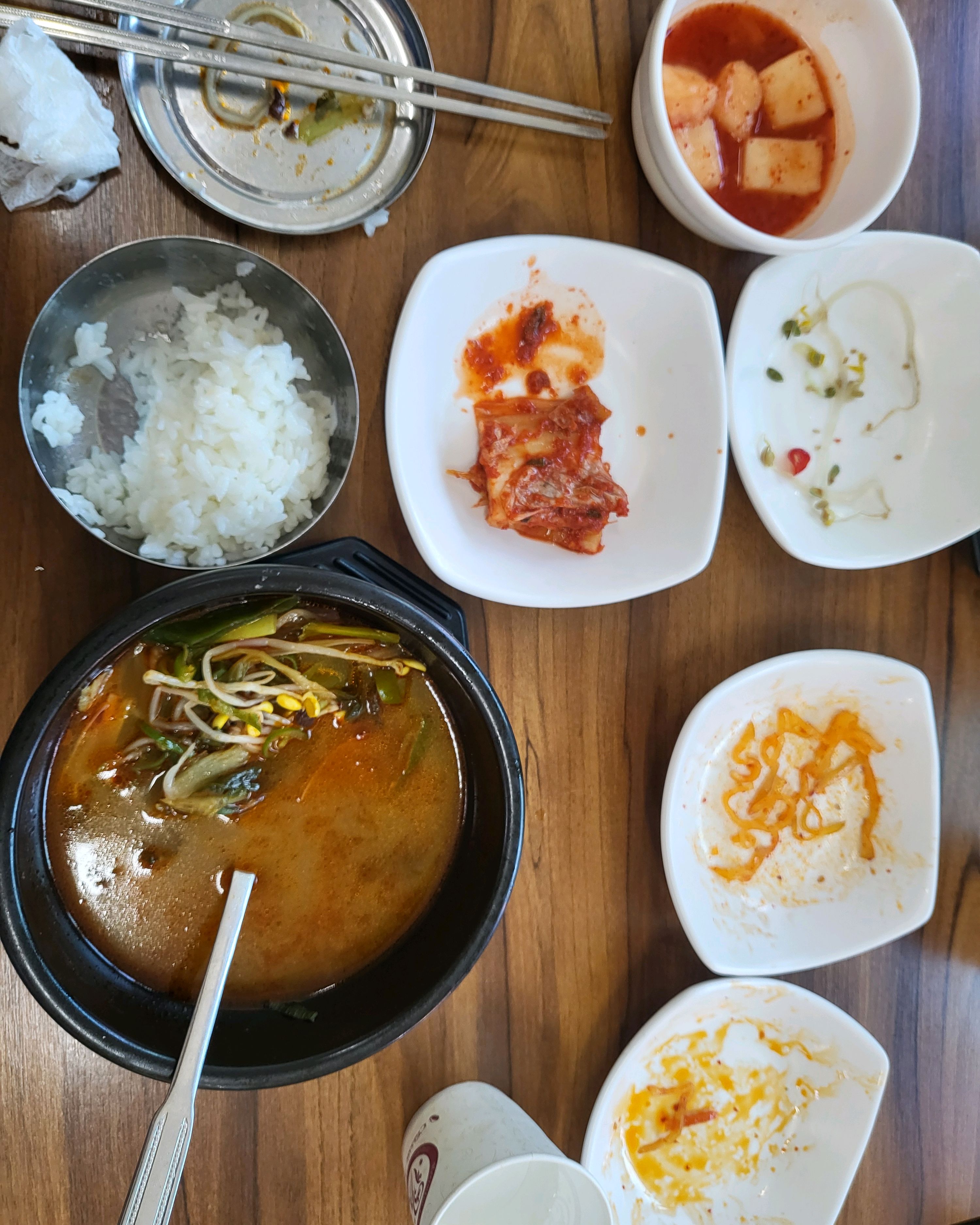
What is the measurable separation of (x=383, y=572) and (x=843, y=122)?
122cm

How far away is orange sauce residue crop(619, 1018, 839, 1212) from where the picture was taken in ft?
5.13

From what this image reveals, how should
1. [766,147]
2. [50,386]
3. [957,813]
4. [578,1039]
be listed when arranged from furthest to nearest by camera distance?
[957,813] < [578,1039] < [766,147] < [50,386]

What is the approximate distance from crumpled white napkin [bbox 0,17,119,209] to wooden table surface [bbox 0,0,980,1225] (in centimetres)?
6

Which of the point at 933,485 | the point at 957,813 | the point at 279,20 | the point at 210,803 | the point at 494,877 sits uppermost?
the point at 279,20

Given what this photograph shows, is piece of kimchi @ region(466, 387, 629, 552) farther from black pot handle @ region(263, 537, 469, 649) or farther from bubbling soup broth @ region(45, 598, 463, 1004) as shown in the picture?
bubbling soup broth @ region(45, 598, 463, 1004)

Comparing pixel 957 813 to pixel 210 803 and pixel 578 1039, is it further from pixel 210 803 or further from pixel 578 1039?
pixel 210 803

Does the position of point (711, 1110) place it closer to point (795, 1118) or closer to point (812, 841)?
point (795, 1118)

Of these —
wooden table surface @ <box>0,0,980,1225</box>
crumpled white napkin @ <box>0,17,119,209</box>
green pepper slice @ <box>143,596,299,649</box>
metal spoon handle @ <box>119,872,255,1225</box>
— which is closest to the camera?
metal spoon handle @ <box>119,872,255,1225</box>

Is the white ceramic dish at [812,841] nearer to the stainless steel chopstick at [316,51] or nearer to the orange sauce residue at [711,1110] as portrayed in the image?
the orange sauce residue at [711,1110]

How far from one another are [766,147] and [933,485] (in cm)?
75

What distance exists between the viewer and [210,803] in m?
1.25

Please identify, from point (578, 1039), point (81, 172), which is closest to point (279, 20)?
point (81, 172)

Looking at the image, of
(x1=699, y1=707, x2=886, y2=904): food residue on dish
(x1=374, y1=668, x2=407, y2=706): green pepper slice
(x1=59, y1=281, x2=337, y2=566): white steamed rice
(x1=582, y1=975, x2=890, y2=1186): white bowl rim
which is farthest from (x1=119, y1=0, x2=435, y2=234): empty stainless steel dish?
(x1=582, y1=975, x2=890, y2=1186): white bowl rim

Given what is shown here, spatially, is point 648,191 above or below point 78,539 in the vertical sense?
above
